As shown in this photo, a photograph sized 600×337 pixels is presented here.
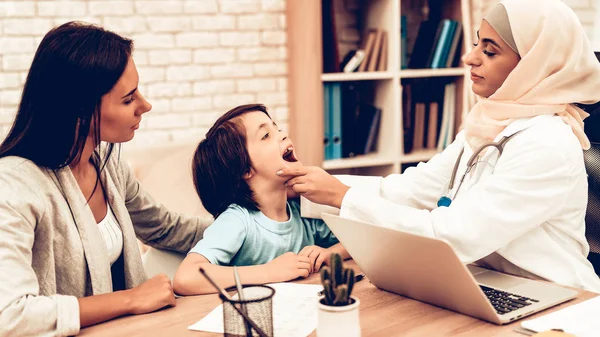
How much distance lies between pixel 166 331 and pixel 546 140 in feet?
3.15

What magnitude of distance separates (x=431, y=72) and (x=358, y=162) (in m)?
0.63

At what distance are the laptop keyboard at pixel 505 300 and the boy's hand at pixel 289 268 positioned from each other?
1.41 feet

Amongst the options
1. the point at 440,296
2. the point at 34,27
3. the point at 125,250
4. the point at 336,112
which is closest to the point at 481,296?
the point at 440,296

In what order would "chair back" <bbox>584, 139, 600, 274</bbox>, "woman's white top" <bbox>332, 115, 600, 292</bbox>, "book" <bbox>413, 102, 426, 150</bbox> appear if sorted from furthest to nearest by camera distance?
"book" <bbox>413, 102, 426, 150</bbox>
"chair back" <bbox>584, 139, 600, 274</bbox>
"woman's white top" <bbox>332, 115, 600, 292</bbox>

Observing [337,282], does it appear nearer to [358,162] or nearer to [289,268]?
[289,268]

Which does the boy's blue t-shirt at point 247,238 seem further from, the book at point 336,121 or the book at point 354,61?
the book at point 354,61

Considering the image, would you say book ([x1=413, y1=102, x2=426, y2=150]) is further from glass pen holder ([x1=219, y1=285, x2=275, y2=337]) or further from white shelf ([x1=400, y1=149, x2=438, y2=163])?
glass pen holder ([x1=219, y1=285, x2=275, y2=337])

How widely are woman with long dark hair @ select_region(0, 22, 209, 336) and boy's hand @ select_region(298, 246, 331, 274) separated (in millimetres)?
375

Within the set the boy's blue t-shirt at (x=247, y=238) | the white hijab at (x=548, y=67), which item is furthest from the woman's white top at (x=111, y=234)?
the white hijab at (x=548, y=67)

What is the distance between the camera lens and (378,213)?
5.44ft

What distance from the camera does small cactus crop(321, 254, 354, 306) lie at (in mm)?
1140

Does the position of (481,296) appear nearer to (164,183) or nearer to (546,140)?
(546,140)

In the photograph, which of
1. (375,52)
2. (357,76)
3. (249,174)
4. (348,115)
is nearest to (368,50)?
(375,52)

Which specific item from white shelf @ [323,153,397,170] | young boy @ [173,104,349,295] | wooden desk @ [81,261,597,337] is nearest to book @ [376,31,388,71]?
white shelf @ [323,153,397,170]
